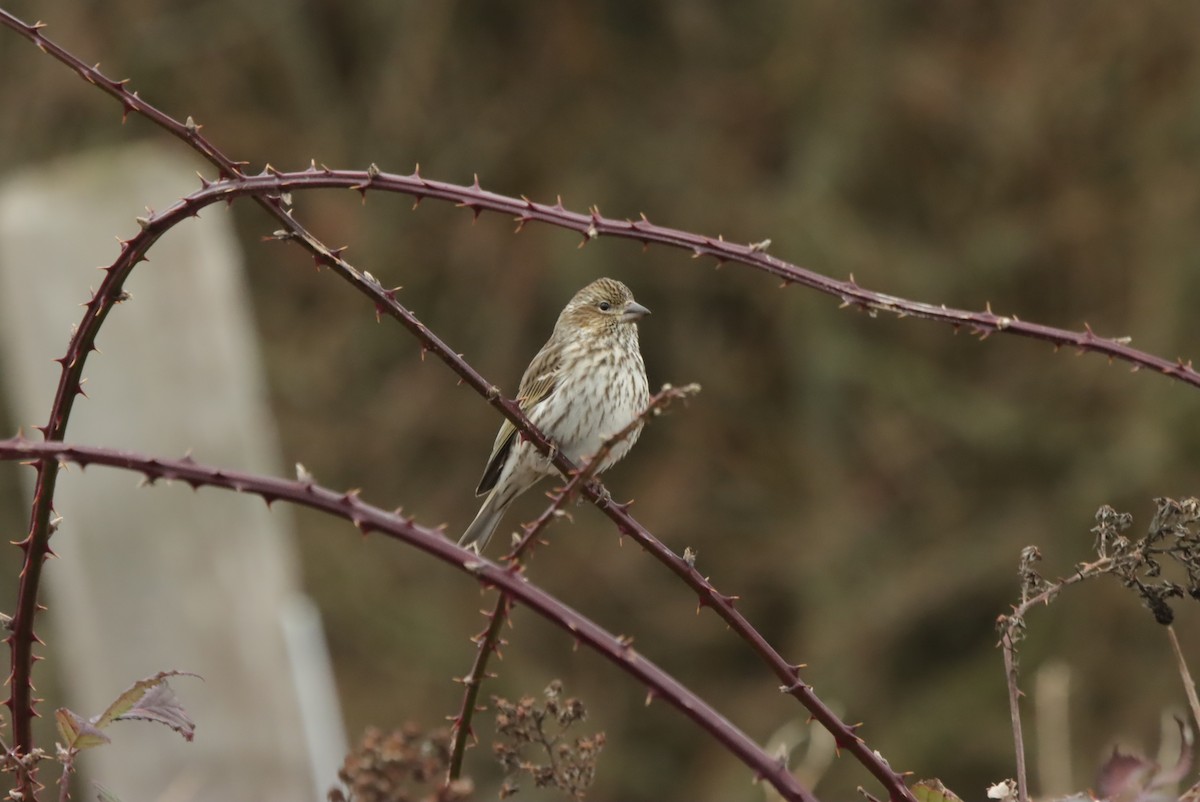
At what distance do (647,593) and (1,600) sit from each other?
17.3 ft

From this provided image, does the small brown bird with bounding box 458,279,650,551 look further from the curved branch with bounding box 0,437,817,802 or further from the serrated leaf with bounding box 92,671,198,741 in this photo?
the curved branch with bounding box 0,437,817,802

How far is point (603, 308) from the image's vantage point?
588cm

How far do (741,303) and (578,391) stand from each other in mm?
8334

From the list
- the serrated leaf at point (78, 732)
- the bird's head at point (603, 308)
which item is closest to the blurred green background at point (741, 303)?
the bird's head at point (603, 308)

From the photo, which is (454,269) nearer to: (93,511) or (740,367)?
(740,367)

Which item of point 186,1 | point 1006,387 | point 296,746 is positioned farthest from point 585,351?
point 186,1

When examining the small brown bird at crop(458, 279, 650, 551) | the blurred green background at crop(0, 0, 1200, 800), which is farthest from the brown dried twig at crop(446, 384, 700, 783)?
the blurred green background at crop(0, 0, 1200, 800)

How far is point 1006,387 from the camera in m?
13.1

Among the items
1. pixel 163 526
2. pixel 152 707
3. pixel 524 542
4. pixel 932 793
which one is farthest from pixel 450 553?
pixel 163 526

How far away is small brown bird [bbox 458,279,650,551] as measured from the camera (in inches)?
215

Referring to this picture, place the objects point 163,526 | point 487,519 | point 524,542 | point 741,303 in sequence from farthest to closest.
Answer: point 741,303 → point 487,519 → point 163,526 → point 524,542

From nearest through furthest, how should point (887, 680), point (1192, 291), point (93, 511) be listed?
point (93, 511)
point (1192, 291)
point (887, 680)

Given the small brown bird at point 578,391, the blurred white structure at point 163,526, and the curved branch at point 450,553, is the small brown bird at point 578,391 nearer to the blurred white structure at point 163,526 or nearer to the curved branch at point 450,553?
the blurred white structure at point 163,526

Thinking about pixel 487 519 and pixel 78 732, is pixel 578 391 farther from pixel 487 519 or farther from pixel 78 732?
pixel 78 732
